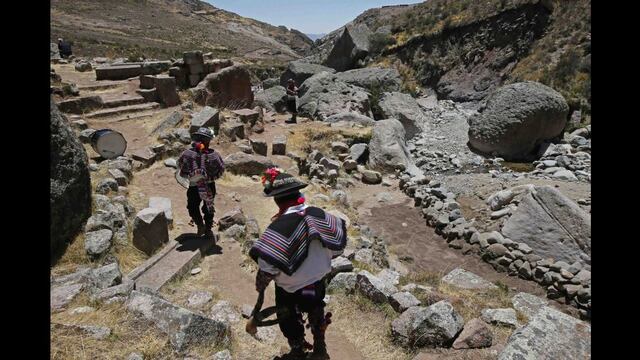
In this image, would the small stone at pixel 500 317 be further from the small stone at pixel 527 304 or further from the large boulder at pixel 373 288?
the large boulder at pixel 373 288

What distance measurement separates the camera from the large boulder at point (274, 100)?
60.9 ft

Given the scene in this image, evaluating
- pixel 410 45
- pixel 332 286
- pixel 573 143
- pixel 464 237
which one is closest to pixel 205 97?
pixel 464 237

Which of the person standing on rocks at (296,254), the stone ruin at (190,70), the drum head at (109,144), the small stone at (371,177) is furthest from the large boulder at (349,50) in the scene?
the person standing on rocks at (296,254)

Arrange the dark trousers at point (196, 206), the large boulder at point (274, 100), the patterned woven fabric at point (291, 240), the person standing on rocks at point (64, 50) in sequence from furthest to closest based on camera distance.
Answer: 1. the person standing on rocks at point (64, 50)
2. the large boulder at point (274, 100)
3. the dark trousers at point (196, 206)
4. the patterned woven fabric at point (291, 240)

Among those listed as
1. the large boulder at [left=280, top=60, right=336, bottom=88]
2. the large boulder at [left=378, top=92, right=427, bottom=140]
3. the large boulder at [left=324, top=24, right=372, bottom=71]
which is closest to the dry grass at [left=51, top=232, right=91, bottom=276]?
the large boulder at [left=378, top=92, right=427, bottom=140]

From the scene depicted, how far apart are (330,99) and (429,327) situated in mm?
14649

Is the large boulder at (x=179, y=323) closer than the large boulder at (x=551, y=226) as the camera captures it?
Yes

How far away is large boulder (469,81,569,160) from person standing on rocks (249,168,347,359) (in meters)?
12.4

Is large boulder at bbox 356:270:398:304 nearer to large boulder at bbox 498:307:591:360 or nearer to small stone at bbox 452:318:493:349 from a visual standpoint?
small stone at bbox 452:318:493:349

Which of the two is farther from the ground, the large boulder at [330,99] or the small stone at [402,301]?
the large boulder at [330,99]

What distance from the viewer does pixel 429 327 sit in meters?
4.27

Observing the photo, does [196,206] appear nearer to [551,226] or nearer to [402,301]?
[402,301]

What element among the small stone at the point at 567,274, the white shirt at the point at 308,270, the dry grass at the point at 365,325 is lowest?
the dry grass at the point at 365,325

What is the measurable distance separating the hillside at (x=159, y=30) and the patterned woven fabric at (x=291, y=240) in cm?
3036
